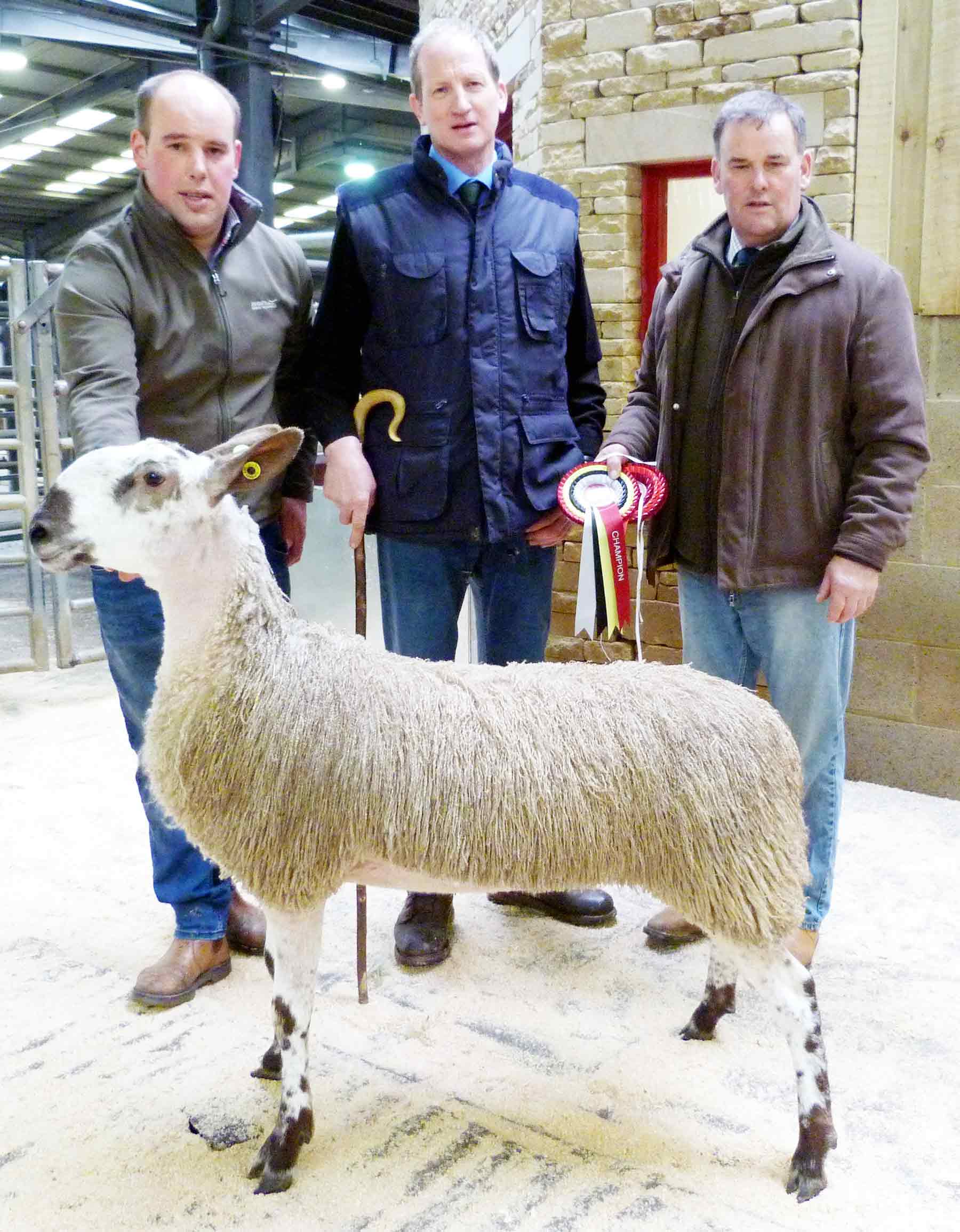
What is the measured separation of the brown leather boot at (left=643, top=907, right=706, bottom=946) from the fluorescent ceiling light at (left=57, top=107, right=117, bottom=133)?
1014cm

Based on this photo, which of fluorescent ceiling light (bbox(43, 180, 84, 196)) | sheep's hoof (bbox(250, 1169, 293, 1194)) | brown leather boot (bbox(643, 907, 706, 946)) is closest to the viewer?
sheep's hoof (bbox(250, 1169, 293, 1194))

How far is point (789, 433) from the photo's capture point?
2.61 meters

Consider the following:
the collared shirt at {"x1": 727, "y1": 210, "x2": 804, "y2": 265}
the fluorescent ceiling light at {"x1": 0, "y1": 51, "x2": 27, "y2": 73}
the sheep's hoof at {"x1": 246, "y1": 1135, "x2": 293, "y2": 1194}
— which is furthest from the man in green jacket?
the fluorescent ceiling light at {"x1": 0, "y1": 51, "x2": 27, "y2": 73}

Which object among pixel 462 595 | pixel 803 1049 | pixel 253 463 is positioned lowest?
pixel 803 1049

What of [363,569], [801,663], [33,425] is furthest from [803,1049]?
[33,425]

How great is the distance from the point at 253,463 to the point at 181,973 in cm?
157

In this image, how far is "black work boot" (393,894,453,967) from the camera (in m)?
3.07

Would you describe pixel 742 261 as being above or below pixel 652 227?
below

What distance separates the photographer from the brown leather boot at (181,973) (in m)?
2.87

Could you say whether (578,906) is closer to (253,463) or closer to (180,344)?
(253,463)

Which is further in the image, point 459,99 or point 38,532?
point 459,99

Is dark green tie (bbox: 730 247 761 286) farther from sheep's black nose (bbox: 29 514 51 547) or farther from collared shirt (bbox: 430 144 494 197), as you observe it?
sheep's black nose (bbox: 29 514 51 547)

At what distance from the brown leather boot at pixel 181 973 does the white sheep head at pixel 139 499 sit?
1314 millimetres

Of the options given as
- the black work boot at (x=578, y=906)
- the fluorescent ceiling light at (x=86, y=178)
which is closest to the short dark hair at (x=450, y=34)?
the black work boot at (x=578, y=906)
